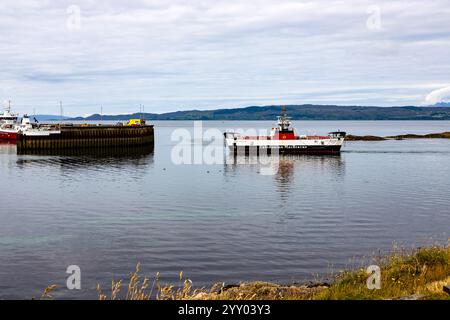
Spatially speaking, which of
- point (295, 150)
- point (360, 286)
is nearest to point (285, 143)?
point (295, 150)

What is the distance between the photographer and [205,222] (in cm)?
3841

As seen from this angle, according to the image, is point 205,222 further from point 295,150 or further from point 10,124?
point 10,124

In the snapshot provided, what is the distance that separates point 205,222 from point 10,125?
120699mm

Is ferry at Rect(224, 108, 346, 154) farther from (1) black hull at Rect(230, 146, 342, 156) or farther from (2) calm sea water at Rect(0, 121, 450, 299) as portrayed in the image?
(2) calm sea water at Rect(0, 121, 450, 299)

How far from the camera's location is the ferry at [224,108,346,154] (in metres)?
111

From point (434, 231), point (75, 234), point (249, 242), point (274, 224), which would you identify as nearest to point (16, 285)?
point (75, 234)

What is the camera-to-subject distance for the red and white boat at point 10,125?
129000 millimetres

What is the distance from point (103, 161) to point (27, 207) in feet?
159

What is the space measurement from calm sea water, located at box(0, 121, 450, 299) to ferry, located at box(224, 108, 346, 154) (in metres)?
34.4

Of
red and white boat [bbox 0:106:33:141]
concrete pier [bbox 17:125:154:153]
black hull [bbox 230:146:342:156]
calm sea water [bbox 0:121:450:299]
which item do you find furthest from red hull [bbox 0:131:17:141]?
black hull [bbox 230:146:342:156]

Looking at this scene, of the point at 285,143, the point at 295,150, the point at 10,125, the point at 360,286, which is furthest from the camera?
the point at 10,125

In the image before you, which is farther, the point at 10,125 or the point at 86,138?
the point at 10,125

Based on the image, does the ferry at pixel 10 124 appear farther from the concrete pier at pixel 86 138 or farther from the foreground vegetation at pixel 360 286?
the foreground vegetation at pixel 360 286

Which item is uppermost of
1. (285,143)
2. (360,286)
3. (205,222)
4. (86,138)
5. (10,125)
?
(10,125)
